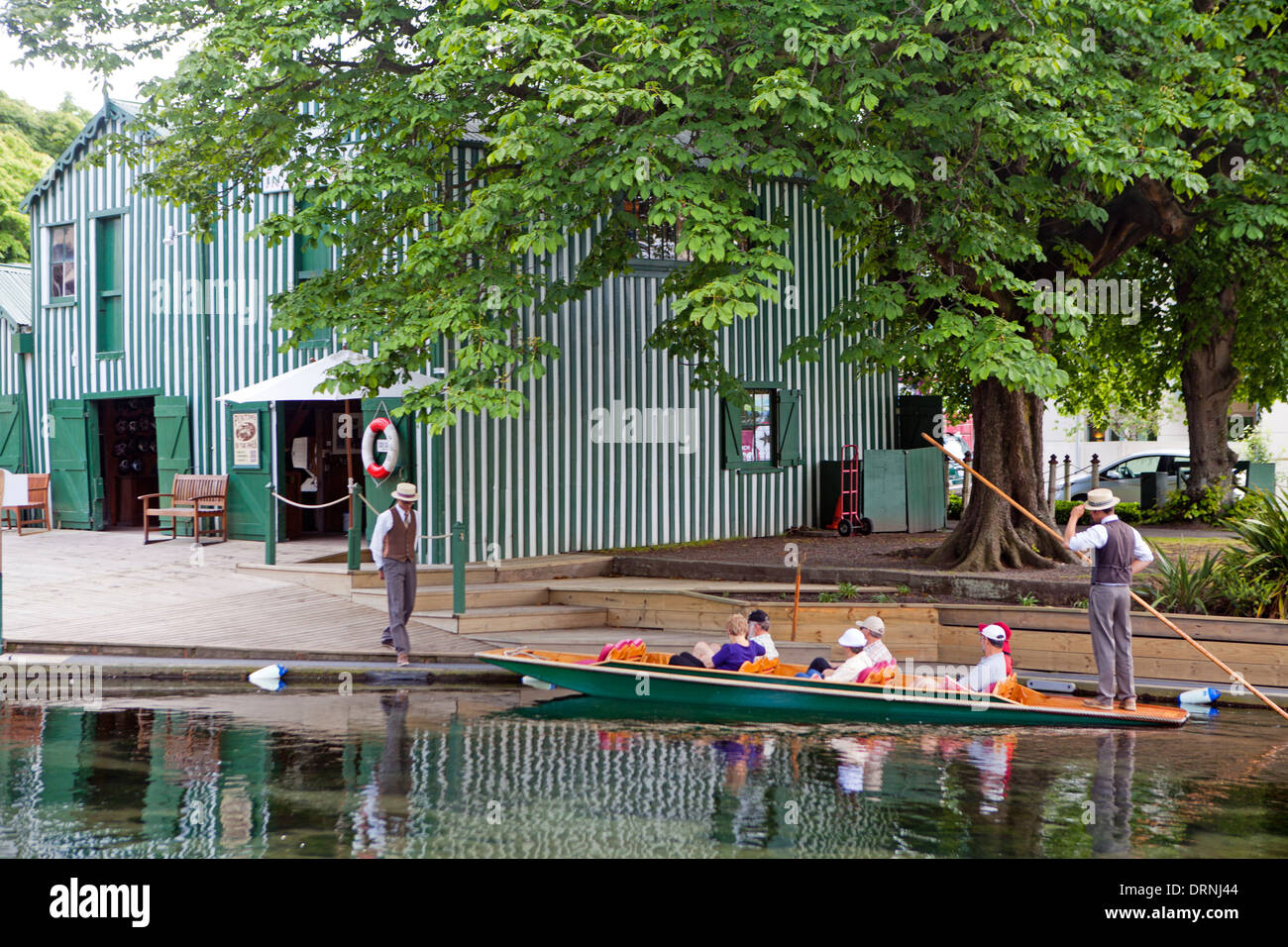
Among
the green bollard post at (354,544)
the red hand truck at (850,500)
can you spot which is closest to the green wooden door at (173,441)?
the green bollard post at (354,544)

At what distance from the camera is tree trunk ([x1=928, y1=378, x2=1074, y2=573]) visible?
51.6 feet

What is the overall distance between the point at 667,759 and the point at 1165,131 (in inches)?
346

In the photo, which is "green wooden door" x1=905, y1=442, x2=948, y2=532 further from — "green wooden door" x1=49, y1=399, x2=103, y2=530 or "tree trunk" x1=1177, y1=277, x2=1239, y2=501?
"green wooden door" x1=49, y1=399, x2=103, y2=530

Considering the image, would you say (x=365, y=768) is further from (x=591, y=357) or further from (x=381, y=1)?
(x=591, y=357)

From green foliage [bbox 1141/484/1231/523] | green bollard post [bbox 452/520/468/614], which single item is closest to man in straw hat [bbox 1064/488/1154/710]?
green bollard post [bbox 452/520/468/614]

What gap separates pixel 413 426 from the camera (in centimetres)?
1714

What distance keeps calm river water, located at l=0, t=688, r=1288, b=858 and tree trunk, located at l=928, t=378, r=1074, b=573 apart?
4409mm

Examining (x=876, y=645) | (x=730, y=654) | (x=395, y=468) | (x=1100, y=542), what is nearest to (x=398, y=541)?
(x=395, y=468)

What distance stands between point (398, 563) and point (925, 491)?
40.0 feet

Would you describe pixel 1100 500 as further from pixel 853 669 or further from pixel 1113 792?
pixel 1113 792

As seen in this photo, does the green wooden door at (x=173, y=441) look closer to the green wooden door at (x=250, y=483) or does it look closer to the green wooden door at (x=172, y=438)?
the green wooden door at (x=172, y=438)

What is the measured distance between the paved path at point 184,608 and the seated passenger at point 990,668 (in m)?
5.20

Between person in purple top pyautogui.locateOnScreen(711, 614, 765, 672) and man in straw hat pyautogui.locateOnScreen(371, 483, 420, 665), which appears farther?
man in straw hat pyautogui.locateOnScreen(371, 483, 420, 665)
